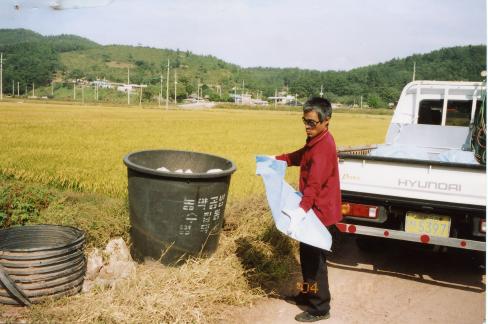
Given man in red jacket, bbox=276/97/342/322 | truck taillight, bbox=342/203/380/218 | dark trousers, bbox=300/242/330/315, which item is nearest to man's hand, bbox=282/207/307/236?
man in red jacket, bbox=276/97/342/322

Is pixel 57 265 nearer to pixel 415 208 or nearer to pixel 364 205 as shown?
pixel 364 205

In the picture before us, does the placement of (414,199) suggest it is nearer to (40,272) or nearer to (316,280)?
(316,280)

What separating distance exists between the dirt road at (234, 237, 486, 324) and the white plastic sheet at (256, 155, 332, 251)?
0.93 metres

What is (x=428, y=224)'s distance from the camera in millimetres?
5020

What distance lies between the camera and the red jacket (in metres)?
3.79

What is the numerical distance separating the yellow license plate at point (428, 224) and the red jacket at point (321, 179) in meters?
1.46

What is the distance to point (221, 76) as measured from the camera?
16962cm

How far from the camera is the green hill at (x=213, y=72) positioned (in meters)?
80.3

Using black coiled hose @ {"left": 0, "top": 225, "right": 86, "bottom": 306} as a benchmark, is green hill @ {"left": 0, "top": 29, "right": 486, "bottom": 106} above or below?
above

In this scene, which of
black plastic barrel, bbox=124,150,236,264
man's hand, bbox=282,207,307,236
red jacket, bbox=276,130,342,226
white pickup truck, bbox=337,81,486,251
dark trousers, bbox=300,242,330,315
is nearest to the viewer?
man's hand, bbox=282,207,307,236

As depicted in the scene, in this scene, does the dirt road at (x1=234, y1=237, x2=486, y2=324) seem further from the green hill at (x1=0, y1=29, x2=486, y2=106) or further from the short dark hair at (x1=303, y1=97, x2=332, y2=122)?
the green hill at (x1=0, y1=29, x2=486, y2=106)

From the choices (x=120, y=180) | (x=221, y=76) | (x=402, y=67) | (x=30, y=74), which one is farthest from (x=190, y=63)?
(x=120, y=180)

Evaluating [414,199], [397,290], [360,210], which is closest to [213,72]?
[360,210]

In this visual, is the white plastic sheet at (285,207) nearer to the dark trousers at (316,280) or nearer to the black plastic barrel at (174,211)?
the dark trousers at (316,280)
